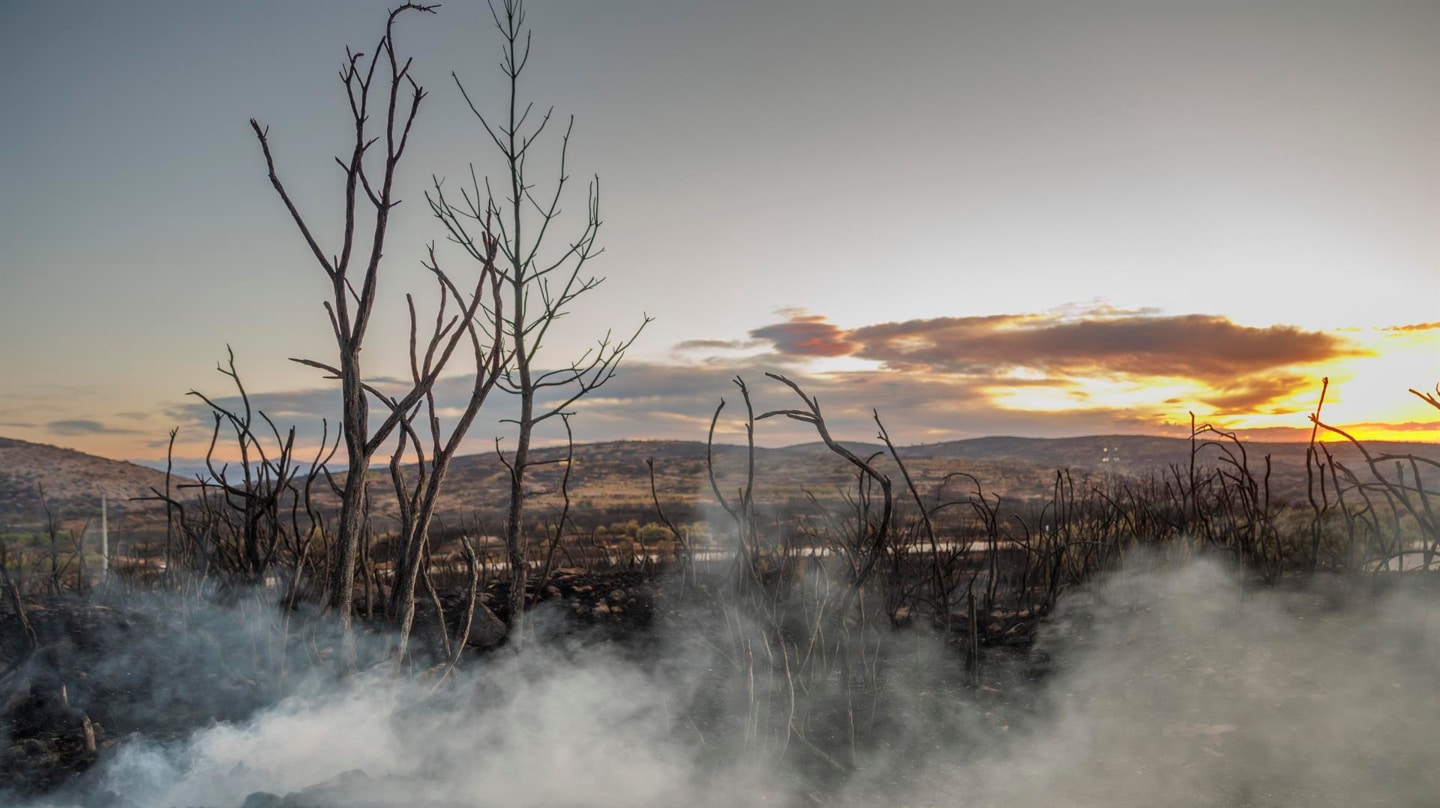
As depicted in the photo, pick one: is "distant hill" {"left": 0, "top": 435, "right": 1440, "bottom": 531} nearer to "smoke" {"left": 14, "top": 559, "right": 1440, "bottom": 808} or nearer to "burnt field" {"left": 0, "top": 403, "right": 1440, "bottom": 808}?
"burnt field" {"left": 0, "top": 403, "right": 1440, "bottom": 808}

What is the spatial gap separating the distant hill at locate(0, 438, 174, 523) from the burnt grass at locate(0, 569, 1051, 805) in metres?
32.1

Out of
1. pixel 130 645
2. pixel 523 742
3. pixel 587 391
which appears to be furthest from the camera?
pixel 587 391

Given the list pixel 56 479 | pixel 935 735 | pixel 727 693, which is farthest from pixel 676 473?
pixel 935 735

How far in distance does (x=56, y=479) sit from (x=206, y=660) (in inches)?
1497

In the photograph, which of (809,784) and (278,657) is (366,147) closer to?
(278,657)

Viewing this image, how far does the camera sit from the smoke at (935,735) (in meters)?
3.53

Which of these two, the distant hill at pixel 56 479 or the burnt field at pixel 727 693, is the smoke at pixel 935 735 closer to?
the burnt field at pixel 727 693

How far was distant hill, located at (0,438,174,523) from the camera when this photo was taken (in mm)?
33594

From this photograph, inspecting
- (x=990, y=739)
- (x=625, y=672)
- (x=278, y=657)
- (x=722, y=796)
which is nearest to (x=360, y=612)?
(x=278, y=657)

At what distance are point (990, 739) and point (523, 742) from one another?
6.83 ft

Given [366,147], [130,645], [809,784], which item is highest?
[366,147]

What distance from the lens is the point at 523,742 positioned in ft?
13.2

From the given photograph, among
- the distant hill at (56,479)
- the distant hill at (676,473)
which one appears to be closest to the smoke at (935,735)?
the distant hill at (676,473)

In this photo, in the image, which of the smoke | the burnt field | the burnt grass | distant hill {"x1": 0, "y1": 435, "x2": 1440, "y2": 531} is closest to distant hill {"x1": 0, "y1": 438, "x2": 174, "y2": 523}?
distant hill {"x1": 0, "y1": 435, "x2": 1440, "y2": 531}
